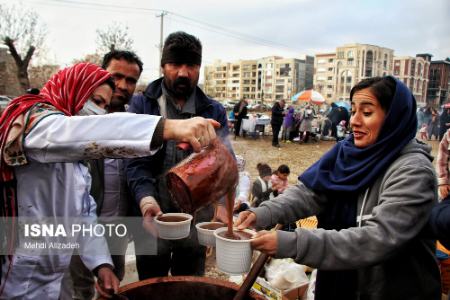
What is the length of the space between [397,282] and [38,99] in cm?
178

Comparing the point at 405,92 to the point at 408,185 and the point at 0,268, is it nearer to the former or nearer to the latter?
the point at 408,185

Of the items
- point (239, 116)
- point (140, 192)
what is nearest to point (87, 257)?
point (140, 192)

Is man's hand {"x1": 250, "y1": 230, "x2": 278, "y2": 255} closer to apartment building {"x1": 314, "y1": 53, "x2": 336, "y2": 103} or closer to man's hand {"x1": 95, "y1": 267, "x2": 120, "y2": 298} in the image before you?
man's hand {"x1": 95, "y1": 267, "x2": 120, "y2": 298}

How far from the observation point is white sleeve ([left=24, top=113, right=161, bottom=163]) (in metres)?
1.06

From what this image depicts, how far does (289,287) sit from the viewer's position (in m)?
3.06

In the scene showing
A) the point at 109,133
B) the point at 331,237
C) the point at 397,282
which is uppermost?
the point at 109,133

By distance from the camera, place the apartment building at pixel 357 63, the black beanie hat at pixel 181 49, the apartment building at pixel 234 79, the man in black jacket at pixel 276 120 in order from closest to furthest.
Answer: the black beanie hat at pixel 181 49, the man in black jacket at pixel 276 120, the apartment building at pixel 357 63, the apartment building at pixel 234 79

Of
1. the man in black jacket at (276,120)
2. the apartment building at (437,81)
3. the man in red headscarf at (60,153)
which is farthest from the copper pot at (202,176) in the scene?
the apartment building at (437,81)

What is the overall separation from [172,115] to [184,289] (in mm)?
1183

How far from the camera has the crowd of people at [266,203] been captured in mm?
1101

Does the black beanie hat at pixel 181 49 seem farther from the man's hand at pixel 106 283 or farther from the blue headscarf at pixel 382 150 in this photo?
the man's hand at pixel 106 283

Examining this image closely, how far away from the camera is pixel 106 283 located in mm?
1589

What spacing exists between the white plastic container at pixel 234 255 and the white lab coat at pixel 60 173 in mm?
635

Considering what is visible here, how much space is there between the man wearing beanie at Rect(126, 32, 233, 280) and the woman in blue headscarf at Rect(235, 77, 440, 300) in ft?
2.38
